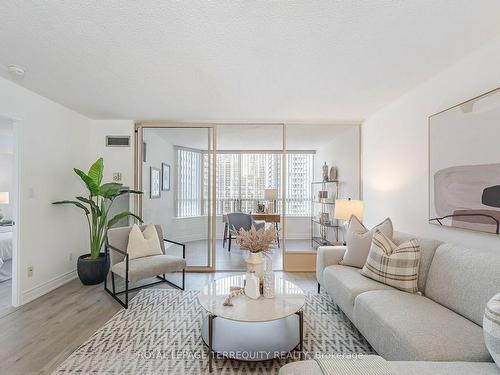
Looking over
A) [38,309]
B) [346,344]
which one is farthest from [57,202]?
[346,344]

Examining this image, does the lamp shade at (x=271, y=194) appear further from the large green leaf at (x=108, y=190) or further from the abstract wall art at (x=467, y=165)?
the abstract wall art at (x=467, y=165)

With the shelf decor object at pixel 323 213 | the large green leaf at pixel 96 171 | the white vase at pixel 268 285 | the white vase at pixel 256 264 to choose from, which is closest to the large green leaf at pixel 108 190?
the large green leaf at pixel 96 171

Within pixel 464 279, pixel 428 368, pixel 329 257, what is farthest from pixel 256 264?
pixel 464 279

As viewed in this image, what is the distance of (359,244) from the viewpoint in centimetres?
269

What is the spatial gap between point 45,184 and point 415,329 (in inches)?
159

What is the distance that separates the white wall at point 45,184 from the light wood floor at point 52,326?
0.32 meters

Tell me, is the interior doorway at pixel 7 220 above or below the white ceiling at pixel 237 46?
below

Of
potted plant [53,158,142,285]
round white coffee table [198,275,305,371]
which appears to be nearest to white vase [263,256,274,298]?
round white coffee table [198,275,305,371]

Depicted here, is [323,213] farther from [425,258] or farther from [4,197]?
[4,197]

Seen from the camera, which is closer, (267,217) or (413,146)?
(413,146)

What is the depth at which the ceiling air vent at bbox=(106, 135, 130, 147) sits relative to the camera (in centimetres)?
393

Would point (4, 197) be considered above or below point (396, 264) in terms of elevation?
above

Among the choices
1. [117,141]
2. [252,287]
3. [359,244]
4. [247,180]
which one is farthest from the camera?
[247,180]

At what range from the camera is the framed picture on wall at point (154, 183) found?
13.5 feet
